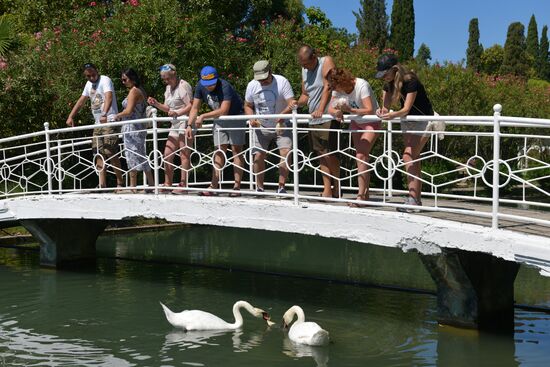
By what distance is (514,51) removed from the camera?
5512 cm

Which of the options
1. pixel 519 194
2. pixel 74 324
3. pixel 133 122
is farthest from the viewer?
pixel 519 194

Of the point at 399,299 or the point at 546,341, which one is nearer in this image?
the point at 546,341

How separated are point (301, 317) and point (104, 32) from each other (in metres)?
12.1

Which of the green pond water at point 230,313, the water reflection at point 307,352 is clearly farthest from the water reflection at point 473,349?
the water reflection at point 307,352

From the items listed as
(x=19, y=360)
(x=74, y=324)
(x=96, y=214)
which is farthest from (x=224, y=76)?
(x=19, y=360)

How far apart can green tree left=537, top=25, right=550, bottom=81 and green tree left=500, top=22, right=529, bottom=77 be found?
6.50m

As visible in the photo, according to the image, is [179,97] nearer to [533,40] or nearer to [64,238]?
[64,238]

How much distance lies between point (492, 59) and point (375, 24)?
51.8 ft

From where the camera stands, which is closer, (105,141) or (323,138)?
(323,138)

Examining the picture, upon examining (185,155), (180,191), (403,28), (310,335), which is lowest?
(310,335)

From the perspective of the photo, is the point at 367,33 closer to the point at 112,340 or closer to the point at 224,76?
the point at 224,76

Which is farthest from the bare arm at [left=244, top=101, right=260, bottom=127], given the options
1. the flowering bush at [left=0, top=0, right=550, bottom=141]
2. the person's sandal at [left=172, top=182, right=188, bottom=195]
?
the flowering bush at [left=0, top=0, right=550, bottom=141]

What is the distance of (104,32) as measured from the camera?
1934 centimetres

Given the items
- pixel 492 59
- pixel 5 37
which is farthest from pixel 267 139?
pixel 492 59
